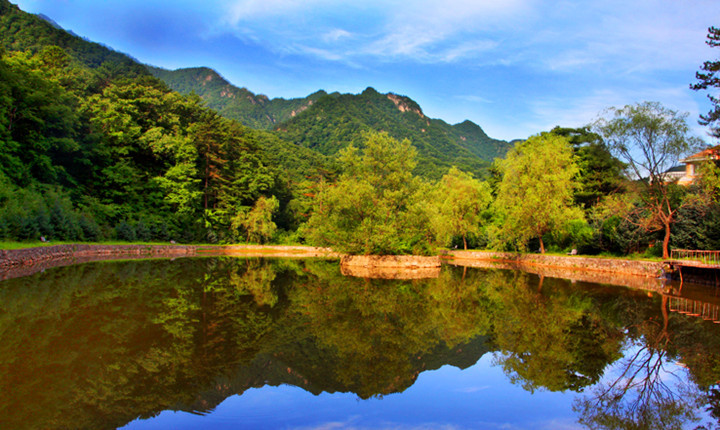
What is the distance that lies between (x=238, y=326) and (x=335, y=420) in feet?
16.0

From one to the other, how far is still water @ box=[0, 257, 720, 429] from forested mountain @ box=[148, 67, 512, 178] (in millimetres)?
70989

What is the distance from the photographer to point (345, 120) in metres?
111

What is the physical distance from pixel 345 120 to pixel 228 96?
6141 cm

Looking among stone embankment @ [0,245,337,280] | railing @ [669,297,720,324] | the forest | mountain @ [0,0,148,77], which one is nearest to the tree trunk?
the forest

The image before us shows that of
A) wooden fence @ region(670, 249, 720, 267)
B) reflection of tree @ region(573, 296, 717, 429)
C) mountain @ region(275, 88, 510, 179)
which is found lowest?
reflection of tree @ region(573, 296, 717, 429)

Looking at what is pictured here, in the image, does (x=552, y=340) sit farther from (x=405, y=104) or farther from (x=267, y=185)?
(x=405, y=104)

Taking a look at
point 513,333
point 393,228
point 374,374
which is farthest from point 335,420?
point 393,228

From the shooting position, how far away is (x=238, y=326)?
9211mm

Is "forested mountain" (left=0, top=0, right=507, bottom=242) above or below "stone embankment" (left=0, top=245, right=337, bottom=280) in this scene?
above

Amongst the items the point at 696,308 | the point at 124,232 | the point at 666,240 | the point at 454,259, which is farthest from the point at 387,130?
the point at 696,308

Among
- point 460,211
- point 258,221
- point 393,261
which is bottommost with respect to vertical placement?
point 393,261

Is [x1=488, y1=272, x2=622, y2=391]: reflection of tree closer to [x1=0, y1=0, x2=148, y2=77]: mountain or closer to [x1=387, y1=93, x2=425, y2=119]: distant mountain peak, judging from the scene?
[x1=0, y1=0, x2=148, y2=77]: mountain

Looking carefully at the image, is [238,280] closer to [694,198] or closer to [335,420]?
[335,420]

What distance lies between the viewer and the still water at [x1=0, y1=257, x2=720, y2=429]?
5.14m
